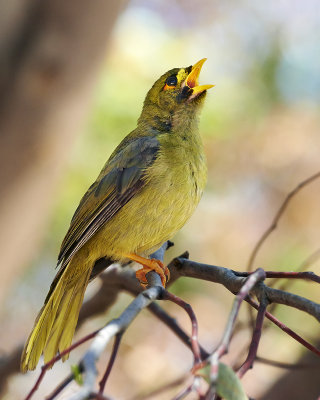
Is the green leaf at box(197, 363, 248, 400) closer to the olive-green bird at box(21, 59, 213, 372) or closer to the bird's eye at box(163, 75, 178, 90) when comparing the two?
the olive-green bird at box(21, 59, 213, 372)

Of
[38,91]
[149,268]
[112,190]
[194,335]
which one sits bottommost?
[149,268]

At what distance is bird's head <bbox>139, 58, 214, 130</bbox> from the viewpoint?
4211mm

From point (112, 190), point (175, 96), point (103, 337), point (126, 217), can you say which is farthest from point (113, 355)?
point (175, 96)

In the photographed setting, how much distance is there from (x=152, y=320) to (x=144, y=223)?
3.04 meters

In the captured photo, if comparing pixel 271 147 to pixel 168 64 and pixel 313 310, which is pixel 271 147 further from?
pixel 313 310

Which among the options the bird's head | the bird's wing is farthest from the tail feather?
the bird's head

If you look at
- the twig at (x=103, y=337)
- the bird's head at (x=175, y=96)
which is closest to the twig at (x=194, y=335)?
the twig at (x=103, y=337)

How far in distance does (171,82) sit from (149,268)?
154 centimetres

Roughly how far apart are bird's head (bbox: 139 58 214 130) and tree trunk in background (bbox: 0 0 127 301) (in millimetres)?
555

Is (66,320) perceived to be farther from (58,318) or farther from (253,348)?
(253,348)

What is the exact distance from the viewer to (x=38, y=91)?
441 centimetres

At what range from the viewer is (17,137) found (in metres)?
4.41

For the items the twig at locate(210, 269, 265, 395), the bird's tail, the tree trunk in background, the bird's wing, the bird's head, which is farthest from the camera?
the tree trunk in background

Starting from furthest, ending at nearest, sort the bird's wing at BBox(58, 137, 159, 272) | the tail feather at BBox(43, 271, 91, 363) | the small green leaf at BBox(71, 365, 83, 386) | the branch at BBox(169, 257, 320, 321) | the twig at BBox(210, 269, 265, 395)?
the bird's wing at BBox(58, 137, 159, 272) → the tail feather at BBox(43, 271, 91, 363) → the branch at BBox(169, 257, 320, 321) → the small green leaf at BBox(71, 365, 83, 386) → the twig at BBox(210, 269, 265, 395)
